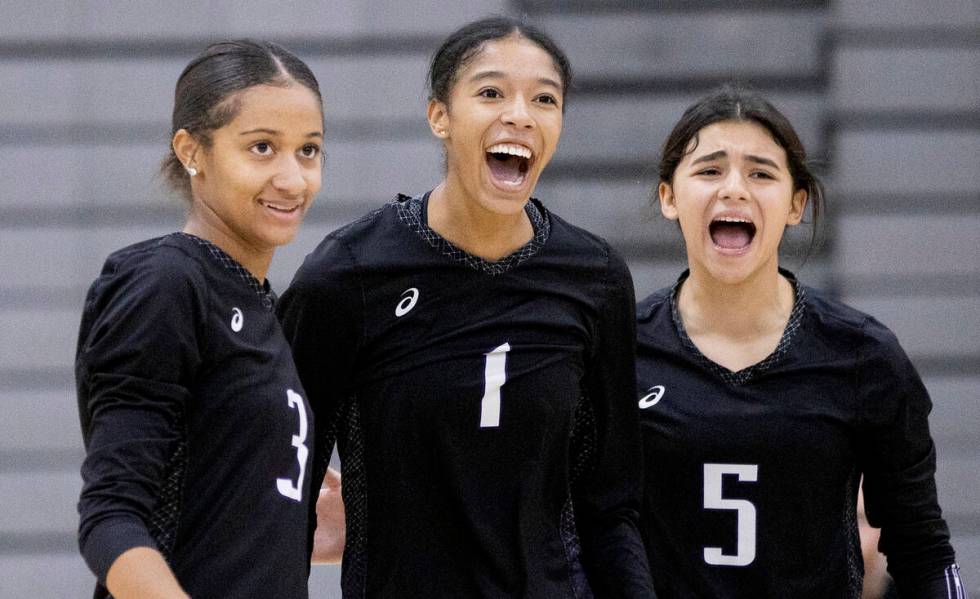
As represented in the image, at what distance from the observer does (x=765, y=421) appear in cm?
344

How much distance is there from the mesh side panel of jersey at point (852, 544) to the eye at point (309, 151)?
1476 mm

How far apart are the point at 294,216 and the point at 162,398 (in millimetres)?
524

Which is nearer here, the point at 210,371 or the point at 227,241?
the point at 210,371

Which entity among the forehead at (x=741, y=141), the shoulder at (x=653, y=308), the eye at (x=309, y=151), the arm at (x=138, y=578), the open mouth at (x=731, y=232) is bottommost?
the arm at (x=138, y=578)

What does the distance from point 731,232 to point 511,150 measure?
2.67 ft

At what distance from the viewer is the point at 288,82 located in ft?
8.92

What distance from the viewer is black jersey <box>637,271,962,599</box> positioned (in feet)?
11.1

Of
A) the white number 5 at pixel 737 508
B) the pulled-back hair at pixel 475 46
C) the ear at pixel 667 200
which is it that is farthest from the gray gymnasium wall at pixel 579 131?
the pulled-back hair at pixel 475 46

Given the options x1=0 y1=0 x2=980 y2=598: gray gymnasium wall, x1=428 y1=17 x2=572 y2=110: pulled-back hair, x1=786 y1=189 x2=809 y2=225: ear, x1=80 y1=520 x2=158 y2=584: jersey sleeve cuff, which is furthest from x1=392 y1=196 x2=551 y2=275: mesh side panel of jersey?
x1=0 y1=0 x2=980 y2=598: gray gymnasium wall

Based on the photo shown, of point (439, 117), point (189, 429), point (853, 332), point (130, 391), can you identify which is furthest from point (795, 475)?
point (130, 391)

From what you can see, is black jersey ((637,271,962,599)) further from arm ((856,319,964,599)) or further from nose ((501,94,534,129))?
nose ((501,94,534,129))

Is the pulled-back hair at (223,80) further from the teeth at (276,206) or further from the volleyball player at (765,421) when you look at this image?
the volleyball player at (765,421)

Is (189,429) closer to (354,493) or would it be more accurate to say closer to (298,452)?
(298,452)

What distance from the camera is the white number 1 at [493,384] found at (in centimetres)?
301
